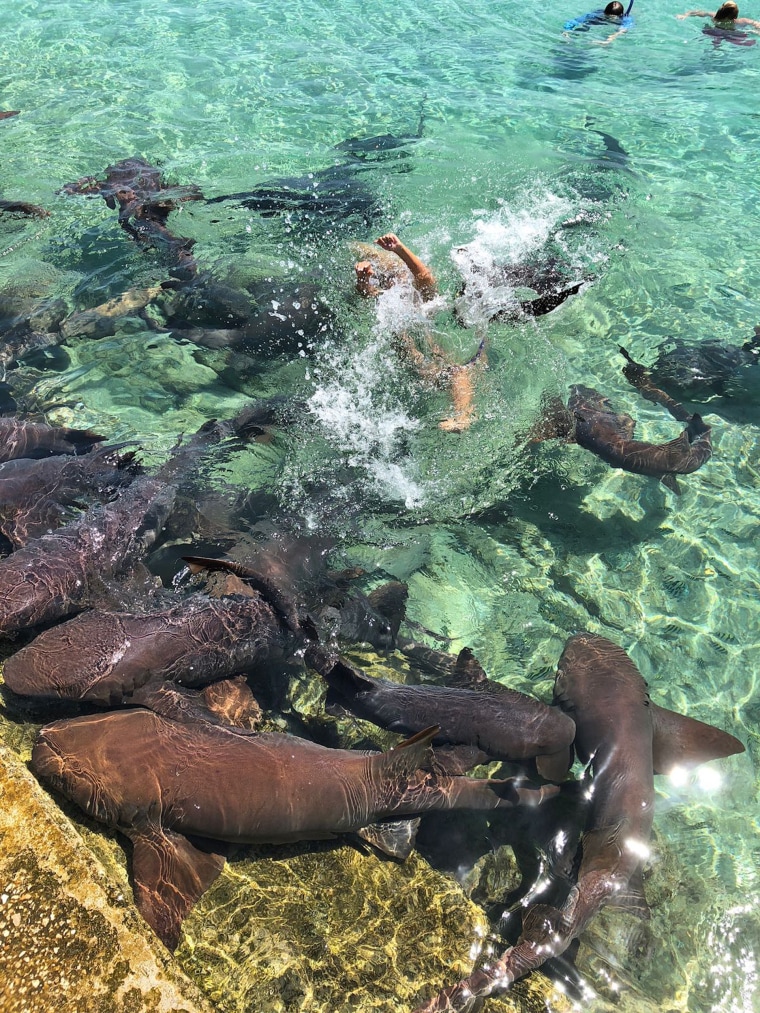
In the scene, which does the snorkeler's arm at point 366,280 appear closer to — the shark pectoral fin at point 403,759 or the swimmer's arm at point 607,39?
the shark pectoral fin at point 403,759

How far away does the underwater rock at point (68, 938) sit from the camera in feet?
8.93

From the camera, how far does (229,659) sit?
4703 mm

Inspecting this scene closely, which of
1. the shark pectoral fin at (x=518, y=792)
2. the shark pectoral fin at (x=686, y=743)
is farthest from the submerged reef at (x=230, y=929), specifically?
the shark pectoral fin at (x=686, y=743)

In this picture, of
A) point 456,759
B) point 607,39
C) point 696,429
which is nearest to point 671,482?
point 696,429

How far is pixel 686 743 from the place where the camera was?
4.61 metres

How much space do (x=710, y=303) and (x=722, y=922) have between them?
Answer: 7018 millimetres

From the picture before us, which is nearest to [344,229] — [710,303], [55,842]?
[710,303]

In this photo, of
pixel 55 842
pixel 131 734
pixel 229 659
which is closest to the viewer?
pixel 55 842

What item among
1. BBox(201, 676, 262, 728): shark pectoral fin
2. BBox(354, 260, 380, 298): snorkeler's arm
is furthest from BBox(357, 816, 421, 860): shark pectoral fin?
BBox(354, 260, 380, 298): snorkeler's arm

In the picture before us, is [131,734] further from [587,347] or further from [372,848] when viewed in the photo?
[587,347]

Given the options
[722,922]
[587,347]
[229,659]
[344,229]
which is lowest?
[722,922]

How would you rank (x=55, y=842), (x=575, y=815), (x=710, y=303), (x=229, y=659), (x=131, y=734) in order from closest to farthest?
(x=55, y=842) < (x=131, y=734) < (x=575, y=815) < (x=229, y=659) < (x=710, y=303)

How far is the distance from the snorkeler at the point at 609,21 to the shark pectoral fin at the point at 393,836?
17.0 metres

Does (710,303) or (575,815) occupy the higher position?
(710,303)
